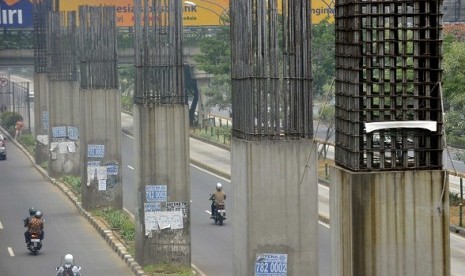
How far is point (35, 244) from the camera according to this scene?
4006 cm

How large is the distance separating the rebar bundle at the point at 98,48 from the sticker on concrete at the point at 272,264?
23929 mm

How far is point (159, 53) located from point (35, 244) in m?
7.68

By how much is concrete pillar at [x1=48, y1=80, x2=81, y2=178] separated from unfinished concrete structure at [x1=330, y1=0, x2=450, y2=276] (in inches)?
1803

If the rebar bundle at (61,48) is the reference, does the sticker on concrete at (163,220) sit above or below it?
below

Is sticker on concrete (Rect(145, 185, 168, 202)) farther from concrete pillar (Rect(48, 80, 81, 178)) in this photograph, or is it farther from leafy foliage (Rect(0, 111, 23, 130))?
leafy foliage (Rect(0, 111, 23, 130))

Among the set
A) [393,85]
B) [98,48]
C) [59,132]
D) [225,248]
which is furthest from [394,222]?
[59,132]

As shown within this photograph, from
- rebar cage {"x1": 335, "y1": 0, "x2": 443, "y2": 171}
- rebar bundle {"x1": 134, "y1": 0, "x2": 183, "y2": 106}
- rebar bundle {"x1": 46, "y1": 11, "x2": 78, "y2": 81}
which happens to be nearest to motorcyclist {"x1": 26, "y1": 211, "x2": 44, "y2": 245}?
rebar bundle {"x1": 134, "y1": 0, "x2": 183, "y2": 106}

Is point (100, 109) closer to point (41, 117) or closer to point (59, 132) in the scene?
point (59, 132)

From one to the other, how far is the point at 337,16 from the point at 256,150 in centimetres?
626

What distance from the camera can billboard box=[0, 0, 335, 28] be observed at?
3588 inches

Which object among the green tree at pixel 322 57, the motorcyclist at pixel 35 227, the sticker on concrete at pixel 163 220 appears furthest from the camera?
the green tree at pixel 322 57

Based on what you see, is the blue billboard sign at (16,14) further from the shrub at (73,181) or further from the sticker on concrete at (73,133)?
the shrub at (73,181)

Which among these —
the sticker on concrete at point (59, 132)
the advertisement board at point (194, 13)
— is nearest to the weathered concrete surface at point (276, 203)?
the sticker on concrete at point (59, 132)

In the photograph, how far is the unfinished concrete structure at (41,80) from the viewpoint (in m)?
70.1
